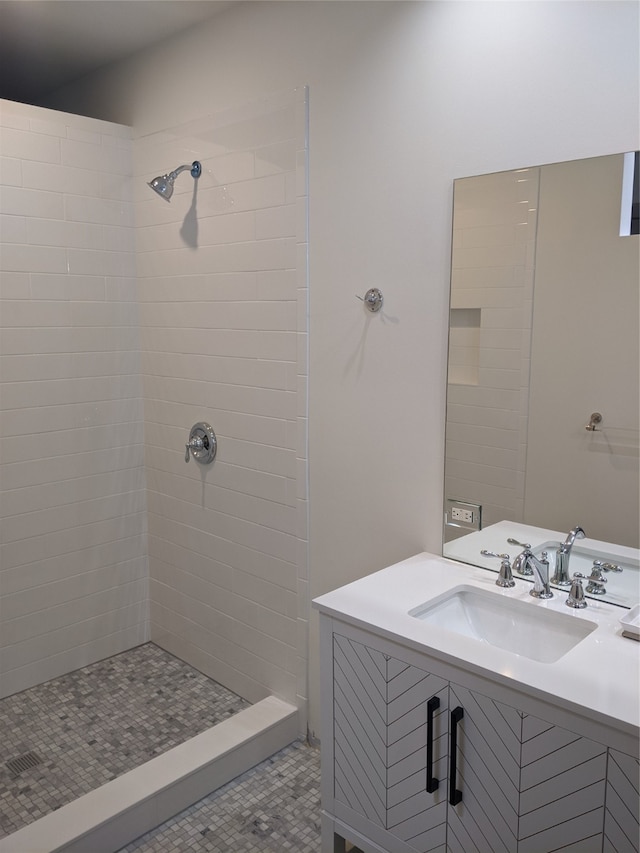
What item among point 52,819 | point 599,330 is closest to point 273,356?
point 599,330

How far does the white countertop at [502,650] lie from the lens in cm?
137

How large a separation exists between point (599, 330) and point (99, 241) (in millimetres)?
2108

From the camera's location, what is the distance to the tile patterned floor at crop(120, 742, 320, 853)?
6.85 ft

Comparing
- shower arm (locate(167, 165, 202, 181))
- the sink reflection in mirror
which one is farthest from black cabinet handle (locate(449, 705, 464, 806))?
shower arm (locate(167, 165, 202, 181))

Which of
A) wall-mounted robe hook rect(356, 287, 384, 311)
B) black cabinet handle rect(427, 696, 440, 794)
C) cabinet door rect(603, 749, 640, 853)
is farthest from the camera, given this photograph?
wall-mounted robe hook rect(356, 287, 384, 311)

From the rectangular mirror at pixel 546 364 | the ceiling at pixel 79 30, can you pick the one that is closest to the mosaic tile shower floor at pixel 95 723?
the rectangular mirror at pixel 546 364

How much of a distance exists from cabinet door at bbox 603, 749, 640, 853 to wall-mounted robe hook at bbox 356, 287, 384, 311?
1376mm

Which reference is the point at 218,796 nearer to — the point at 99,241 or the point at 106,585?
the point at 106,585

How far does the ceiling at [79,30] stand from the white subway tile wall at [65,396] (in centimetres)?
31

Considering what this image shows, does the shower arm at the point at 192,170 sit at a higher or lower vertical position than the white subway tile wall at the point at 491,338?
higher

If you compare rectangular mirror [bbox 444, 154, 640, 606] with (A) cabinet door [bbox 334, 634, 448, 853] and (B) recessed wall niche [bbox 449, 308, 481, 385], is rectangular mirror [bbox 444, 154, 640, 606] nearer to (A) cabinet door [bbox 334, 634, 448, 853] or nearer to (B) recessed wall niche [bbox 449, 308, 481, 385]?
(B) recessed wall niche [bbox 449, 308, 481, 385]

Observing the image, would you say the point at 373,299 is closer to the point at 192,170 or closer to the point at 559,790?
the point at 192,170

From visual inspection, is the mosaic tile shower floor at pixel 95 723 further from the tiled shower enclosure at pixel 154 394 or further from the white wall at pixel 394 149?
the white wall at pixel 394 149

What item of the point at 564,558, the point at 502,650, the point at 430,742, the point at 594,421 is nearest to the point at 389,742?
the point at 430,742
